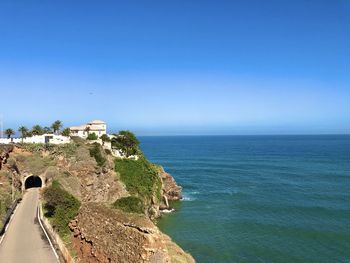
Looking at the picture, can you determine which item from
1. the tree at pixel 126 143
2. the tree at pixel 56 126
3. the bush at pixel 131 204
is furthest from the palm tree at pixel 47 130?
the bush at pixel 131 204

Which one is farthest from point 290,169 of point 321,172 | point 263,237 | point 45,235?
point 45,235

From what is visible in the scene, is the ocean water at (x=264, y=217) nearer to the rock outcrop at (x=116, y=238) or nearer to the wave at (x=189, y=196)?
the wave at (x=189, y=196)

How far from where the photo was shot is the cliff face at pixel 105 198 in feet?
64.8

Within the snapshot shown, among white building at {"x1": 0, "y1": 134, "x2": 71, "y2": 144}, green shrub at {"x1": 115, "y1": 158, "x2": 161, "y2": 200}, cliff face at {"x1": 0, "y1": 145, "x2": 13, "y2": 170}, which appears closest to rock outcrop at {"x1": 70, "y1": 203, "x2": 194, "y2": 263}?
green shrub at {"x1": 115, "y1": 158, "x2": 161, "y2": 200}

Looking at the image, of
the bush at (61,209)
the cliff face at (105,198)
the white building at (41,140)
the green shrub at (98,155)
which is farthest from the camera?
the white building at (41,140)

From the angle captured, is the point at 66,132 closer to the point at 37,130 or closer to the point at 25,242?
the point at 37,130

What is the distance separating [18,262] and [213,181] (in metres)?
60.9

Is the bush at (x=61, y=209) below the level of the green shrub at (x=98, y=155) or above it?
below

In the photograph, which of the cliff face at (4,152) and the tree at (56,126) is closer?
the cliff face at (4,152)

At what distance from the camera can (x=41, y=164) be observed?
1997 inches

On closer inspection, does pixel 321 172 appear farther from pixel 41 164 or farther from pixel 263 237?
pixel 41 164

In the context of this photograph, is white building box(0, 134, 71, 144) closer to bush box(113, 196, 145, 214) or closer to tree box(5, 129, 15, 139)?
tree box(5, 129, 15, 139)

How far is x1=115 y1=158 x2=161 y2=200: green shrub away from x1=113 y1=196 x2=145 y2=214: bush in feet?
12.7

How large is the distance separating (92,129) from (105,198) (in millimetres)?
31623
